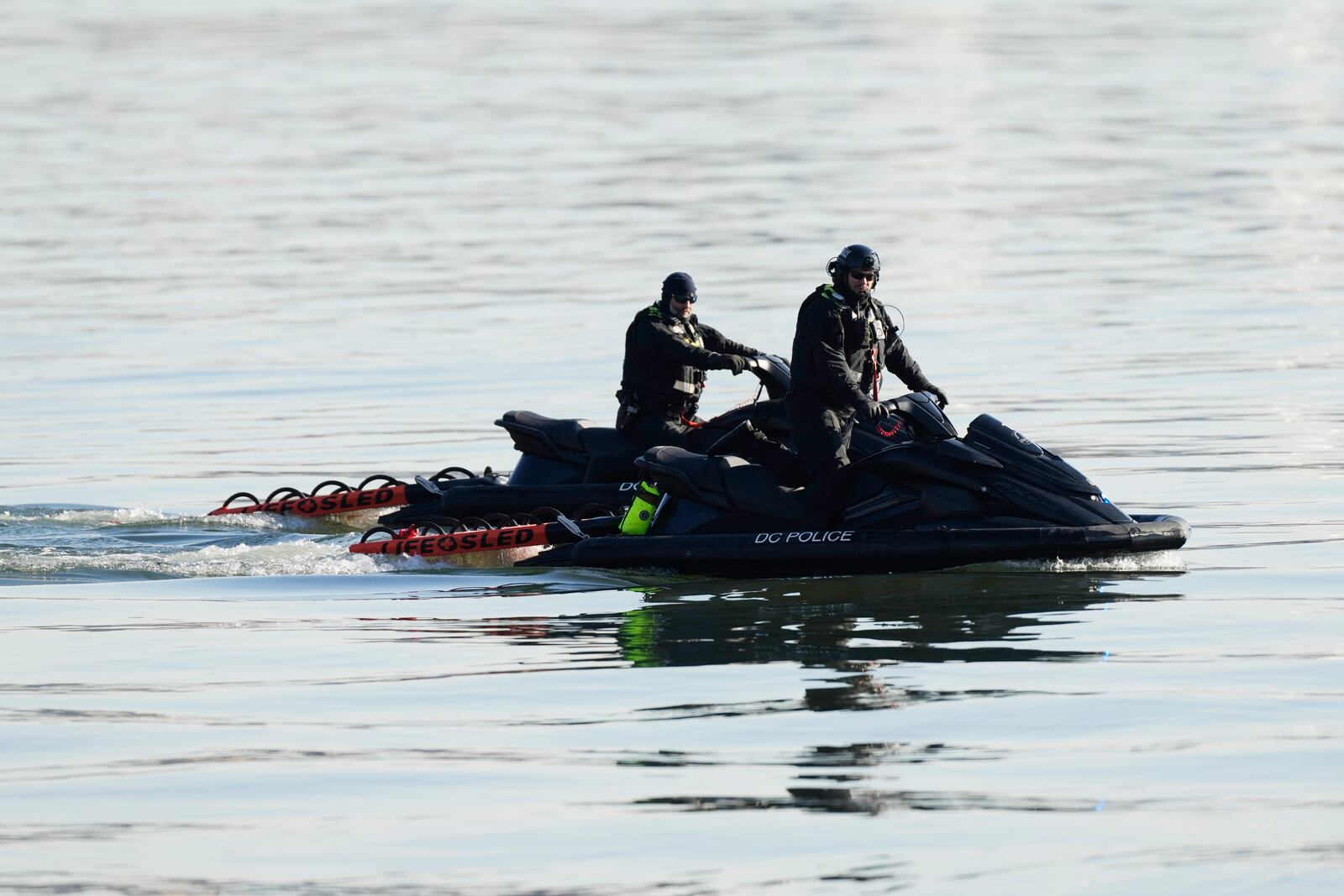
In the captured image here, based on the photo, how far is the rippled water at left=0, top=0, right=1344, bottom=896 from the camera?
9.18m

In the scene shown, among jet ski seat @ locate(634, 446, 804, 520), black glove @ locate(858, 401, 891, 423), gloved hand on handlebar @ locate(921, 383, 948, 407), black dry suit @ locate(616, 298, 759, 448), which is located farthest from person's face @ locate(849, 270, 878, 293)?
black dry suit @ locate(616, 298, 759, 448)

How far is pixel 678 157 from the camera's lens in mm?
49906

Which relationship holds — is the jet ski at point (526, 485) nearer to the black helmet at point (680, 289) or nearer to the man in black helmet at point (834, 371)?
the black helmet at point (680, 289)

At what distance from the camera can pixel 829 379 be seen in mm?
14234

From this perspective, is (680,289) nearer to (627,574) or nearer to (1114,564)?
(627,574)

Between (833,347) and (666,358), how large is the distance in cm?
275

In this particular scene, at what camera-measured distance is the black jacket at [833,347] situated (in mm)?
14250

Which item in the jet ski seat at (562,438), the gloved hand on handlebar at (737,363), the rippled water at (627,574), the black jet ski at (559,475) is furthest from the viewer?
the jet ski seat at (562,438)

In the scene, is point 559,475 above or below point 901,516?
above

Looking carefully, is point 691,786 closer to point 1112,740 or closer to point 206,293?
point 1112,740

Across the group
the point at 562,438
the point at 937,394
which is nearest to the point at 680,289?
the point at 562,438

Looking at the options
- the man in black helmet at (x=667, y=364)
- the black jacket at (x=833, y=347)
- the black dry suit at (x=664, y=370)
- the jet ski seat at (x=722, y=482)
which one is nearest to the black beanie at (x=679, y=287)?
the man in black helmet at (x=667, y=364)

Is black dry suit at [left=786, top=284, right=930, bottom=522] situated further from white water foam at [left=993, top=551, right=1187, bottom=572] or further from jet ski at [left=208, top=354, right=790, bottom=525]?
jet ski at [left=208, top=354, right=790, bottom=525]

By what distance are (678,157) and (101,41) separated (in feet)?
145
